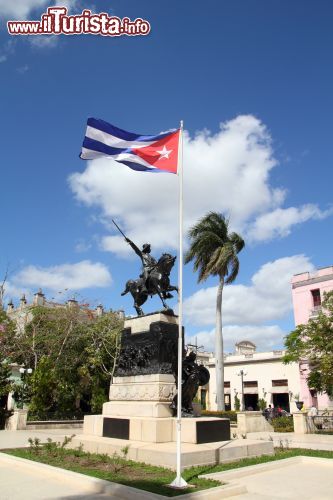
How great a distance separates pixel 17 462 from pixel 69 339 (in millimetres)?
22450

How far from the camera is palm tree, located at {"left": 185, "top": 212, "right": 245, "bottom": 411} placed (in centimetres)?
2944

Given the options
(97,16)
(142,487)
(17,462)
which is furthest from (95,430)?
(97,16)

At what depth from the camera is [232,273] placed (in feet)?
98.0

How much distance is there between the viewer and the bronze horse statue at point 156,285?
1341 cm

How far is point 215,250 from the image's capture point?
30.1 meters

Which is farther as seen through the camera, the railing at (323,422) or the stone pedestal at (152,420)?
the railing at (323,422)

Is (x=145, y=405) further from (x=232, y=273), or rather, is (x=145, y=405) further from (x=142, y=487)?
(x=232, y=273)

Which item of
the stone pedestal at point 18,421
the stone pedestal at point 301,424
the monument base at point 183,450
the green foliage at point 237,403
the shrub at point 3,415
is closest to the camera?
the monument base at point 183,450

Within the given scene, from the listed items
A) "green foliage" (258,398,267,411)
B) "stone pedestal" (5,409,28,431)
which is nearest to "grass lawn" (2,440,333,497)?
"stone pedestal" (5,409,28,431)

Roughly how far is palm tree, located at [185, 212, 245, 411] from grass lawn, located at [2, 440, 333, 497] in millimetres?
18025

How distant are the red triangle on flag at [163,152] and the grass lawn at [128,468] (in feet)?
21.9

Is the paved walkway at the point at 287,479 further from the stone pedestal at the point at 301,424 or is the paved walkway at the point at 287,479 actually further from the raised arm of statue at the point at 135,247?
the stone pedestal at the point at 301,424

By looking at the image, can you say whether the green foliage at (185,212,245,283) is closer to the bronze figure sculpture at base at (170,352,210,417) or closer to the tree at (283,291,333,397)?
the tree at (283,291,333,397)

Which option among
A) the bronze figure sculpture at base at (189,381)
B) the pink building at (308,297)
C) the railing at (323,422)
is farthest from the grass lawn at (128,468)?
the pink building at (308,297)
